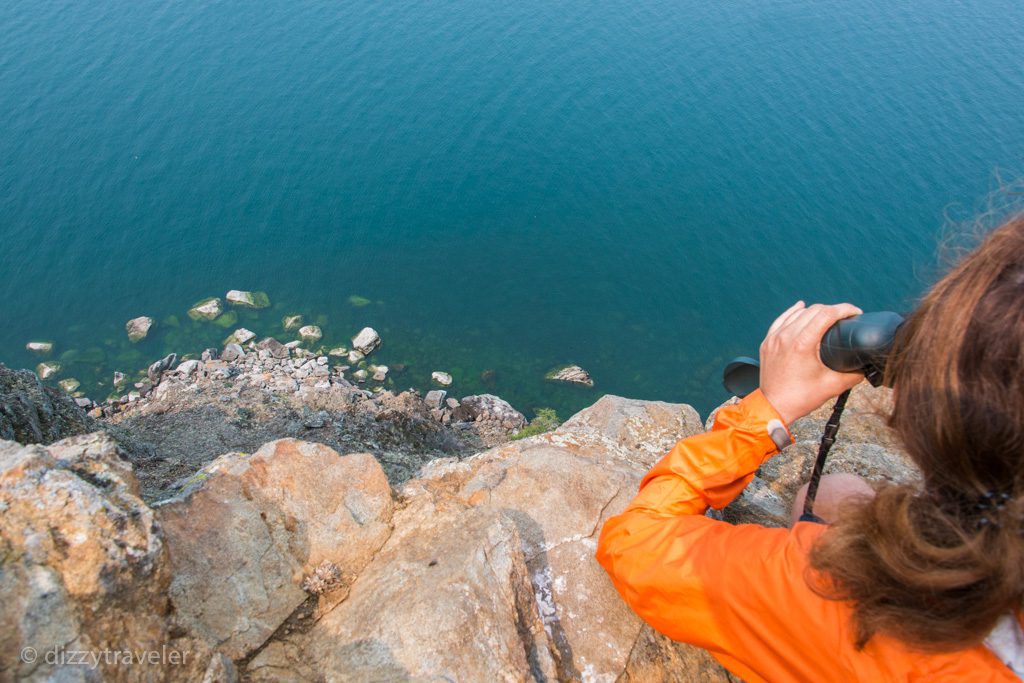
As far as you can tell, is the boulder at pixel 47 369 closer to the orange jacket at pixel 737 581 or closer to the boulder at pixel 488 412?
the boulder at pixel 488 412

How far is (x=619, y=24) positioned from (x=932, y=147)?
25.6 meters

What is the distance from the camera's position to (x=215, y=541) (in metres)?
5.10

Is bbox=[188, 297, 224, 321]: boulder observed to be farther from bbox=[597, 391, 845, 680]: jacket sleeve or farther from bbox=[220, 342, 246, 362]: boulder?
bbox=[597, 391, 845, 680]: jacket sleeve

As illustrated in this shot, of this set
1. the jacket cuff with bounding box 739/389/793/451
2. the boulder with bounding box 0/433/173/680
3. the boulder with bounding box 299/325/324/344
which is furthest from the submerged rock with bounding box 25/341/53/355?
the jacket cuff with bounding box 739/389/793/451

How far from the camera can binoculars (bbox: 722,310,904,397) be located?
9.75 feet

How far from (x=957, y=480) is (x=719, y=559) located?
1.19 m

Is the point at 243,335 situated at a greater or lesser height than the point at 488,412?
A: greater

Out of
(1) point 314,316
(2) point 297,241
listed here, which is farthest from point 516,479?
(2) point 297,241

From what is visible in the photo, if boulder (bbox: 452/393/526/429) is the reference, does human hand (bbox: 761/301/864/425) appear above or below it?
above

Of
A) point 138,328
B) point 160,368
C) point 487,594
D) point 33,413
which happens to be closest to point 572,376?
point 160,368

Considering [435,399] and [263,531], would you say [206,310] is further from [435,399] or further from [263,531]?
[263,531]

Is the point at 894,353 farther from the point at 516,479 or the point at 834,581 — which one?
the point at 516,479

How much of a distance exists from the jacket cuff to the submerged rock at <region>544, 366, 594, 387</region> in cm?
2340

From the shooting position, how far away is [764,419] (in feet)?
11.6
